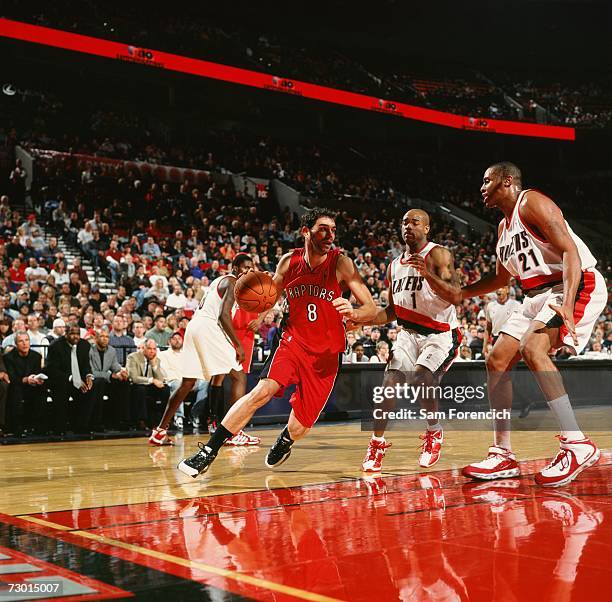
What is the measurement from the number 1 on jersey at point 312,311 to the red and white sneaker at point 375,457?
1116mm

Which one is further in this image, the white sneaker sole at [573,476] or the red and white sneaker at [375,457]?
the red and white sneaker at [375,457]

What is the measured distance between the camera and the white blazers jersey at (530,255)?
194 inches

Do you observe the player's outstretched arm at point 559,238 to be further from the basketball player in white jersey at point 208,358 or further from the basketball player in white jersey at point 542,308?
the basketball player in white jersey at point 208,358

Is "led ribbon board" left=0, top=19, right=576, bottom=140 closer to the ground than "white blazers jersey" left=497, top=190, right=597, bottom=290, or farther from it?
farther from it

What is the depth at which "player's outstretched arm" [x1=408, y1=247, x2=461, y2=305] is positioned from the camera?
521 cm

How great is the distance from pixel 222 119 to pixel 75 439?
68.2 feet

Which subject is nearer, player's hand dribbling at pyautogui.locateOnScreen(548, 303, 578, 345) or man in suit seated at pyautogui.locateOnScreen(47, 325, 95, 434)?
player's hand dribbling at pyautogui.locateOnScreen(548, 303, 578, 345)

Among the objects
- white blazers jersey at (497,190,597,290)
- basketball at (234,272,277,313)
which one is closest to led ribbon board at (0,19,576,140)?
basketball at (234,272,277,313)

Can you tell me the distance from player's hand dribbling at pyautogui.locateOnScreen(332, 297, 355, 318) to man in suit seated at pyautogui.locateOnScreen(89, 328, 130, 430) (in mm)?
4972

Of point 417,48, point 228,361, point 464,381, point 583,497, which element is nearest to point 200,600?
point 583,497

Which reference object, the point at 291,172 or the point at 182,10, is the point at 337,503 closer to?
the point at 291,172

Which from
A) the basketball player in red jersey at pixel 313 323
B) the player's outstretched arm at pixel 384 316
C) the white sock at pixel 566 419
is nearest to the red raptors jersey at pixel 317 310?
the basketball player in red jersey at pixel 313 323

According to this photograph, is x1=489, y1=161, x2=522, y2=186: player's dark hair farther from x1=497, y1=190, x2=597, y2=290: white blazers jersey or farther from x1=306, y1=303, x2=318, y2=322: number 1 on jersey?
x1=306, y1=303, x2=318, y2=322: number 1 on jersey

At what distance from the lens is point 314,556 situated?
310 cm
